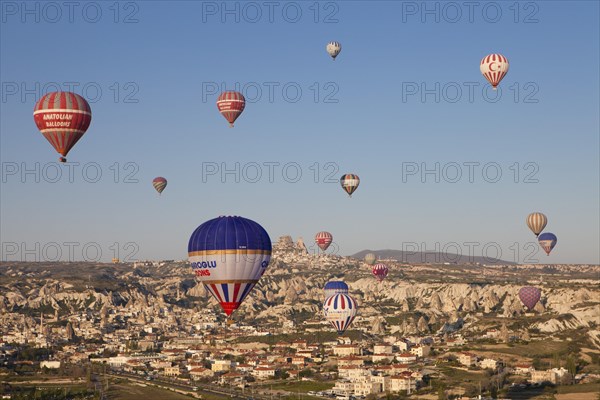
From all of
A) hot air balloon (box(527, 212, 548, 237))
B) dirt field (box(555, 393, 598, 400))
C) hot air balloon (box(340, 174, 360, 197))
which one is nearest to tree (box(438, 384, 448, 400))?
dirt field (box(555, 393, 598, 400))

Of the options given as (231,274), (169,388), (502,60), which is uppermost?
(502,60)

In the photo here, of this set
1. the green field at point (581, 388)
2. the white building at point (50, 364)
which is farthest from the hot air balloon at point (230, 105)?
the white building at point (50, 364)

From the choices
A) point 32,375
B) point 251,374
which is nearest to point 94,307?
point 32,375

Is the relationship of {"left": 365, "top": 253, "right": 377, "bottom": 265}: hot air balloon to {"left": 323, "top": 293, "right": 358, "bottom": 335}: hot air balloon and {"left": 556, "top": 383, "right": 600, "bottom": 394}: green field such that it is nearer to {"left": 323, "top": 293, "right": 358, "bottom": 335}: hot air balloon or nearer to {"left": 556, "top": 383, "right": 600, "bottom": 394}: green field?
{"left": 323, "top": 293, "right": 358, "bottom": 335}: hot air balloon

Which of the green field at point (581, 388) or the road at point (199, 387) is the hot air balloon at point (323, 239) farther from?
the green field at point (581, 388)

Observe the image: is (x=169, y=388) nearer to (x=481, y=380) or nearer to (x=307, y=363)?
(x=307, y=363)

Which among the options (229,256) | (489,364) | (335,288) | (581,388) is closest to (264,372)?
(335,288)
